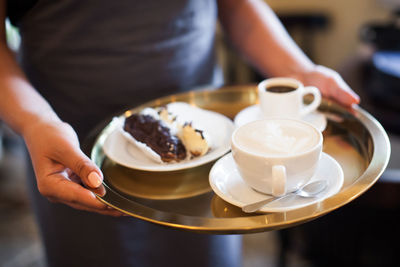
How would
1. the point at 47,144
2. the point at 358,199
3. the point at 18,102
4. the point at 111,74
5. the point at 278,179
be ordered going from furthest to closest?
1. the point at 358,199
2. the point at 111,74
3. the point at 18,102
4. the point at 47,144
5. the point at 278,179

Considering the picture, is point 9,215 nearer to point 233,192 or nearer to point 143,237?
point 143,237

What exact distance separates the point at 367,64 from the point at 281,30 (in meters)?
0.68

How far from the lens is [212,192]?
69 cm

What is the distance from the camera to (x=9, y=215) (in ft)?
6.73

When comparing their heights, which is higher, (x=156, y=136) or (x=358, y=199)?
(x=156, y=136)

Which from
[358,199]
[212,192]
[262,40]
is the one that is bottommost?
[358,199]

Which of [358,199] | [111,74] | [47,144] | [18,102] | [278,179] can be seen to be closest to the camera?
[278,179]

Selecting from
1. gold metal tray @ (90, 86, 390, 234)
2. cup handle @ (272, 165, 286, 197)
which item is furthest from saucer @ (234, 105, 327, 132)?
cup handle @ (272, 165, 286, 197)

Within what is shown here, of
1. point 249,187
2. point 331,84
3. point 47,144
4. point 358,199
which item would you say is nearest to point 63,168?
point 47,144

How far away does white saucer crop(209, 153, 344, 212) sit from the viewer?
62 centimetres

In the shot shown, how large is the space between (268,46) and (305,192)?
0.47 m

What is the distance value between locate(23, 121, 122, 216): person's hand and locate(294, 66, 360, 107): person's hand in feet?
1.61

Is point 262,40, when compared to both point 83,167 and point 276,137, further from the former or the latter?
point 83,167

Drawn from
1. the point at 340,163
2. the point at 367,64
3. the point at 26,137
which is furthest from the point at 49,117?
the point at 367,64
